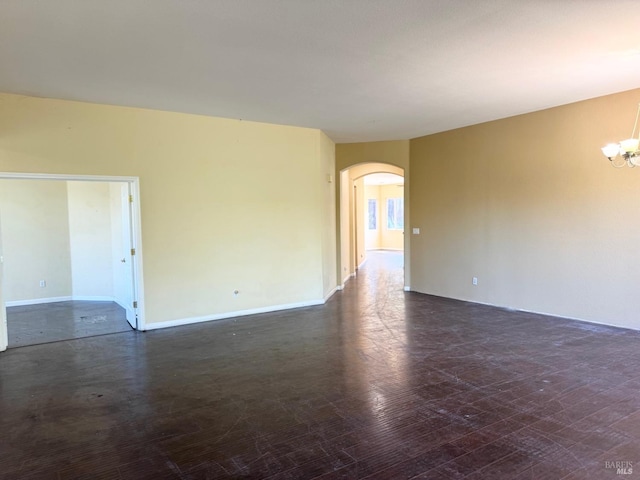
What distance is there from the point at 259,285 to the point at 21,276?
4.46m

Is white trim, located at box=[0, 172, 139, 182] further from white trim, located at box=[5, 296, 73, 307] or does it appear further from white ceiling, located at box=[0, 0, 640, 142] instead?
white trim, located at box=[5, 296, 73, 307]

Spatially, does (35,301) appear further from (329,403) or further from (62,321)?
(329,403)

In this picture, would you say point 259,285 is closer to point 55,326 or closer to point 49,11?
point 55,326

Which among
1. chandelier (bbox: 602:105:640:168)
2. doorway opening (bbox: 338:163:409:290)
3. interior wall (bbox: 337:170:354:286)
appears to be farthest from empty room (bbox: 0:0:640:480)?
doorway opening (bbox: 338:163:409:290)

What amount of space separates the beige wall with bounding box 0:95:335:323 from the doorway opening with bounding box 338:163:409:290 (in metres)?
1.79

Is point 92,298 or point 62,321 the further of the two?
point 92,298

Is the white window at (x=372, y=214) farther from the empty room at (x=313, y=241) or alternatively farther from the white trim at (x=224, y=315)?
the white trim at (x=224, y=315)

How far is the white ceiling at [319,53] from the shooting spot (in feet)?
8.59

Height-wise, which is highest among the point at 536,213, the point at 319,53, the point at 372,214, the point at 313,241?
the point at 319,53

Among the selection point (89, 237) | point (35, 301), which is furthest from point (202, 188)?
point (35, 301)

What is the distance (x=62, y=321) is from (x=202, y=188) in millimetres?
2909

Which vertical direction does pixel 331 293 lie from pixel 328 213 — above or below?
below

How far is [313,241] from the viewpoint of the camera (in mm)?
6457

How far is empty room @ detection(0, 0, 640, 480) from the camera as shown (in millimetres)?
2559
